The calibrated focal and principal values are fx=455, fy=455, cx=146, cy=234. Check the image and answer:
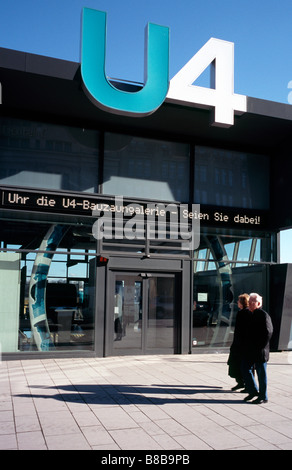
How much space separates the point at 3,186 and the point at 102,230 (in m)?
2.53

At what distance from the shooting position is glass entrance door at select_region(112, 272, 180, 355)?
11195 millimetres

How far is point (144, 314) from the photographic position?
37.2 ft

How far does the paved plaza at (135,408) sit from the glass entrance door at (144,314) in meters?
1.13

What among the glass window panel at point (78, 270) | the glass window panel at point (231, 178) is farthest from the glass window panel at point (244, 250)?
the glass window panel at point (78, 270)

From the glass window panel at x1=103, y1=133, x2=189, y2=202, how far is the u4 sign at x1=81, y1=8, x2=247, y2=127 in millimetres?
1357

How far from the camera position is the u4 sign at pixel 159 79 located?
10008 mm

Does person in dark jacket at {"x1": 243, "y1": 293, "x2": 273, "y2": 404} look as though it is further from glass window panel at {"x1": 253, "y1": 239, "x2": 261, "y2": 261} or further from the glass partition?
glass window panel at {"x1": 253, "y1": 239, "x2": 261, "y2": 261}

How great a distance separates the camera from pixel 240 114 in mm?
11391

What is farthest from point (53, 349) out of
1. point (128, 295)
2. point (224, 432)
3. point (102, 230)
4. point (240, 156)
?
point (240, 156)

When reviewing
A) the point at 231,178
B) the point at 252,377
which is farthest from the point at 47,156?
the point at 252,377

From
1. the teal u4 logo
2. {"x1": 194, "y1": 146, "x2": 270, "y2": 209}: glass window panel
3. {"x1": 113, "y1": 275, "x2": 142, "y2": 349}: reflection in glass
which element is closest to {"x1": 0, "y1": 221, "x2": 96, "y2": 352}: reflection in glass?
{"x1": 113, "y1": 275, "x2": 142, "y2": 349}: reflection in glass

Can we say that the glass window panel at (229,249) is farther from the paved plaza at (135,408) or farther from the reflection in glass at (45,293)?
the reflection in glass at (45,293)
